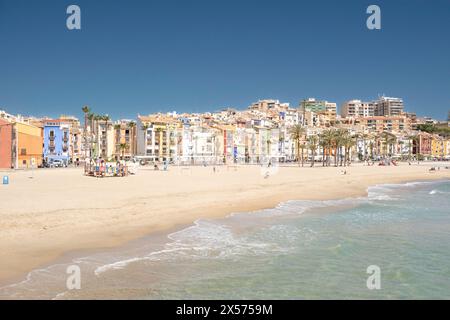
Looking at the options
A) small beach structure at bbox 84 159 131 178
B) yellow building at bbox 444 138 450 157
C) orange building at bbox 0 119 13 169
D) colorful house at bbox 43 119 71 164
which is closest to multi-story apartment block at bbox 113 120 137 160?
colorful house at bbox 43 119 71 164

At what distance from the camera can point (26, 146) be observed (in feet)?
232

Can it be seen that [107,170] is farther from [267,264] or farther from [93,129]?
[93,129]

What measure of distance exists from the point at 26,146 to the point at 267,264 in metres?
67.7

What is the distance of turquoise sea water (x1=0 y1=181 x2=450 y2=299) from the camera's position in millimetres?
9680

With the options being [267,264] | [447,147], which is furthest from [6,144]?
[447,147]

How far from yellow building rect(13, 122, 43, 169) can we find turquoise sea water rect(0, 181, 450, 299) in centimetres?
5639

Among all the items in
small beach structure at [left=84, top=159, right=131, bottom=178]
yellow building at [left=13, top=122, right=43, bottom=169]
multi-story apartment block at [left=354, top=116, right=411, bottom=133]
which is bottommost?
small beach structure at [left=84, top=159, right=131, bottom=178]

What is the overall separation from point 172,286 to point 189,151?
95344 mm

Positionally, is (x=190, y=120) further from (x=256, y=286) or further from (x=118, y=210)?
(x=256, y=286)

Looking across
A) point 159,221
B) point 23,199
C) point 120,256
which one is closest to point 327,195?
point 159,221

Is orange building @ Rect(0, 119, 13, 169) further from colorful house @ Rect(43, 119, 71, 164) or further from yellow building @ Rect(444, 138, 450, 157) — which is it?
yellow building @ Rect(444, 138, 450, 157)

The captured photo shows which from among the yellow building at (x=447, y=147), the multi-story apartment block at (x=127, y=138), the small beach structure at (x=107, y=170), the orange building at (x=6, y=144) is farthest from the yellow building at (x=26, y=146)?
the yellow building at (x=447, y=147)

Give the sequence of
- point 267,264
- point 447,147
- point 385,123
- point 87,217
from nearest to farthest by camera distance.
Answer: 1. point 267,264
2. point 87,217
3. point 447,147
4. point 385,123
